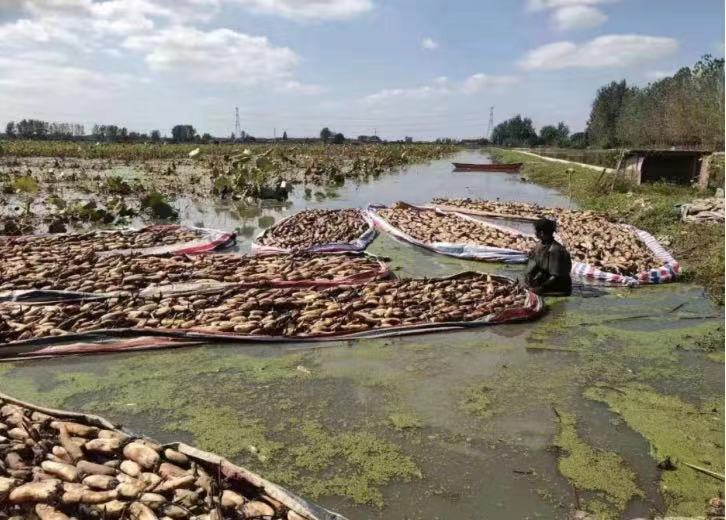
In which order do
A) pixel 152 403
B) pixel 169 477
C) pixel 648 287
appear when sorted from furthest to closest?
1. pixel 648 287
2. pixel 152 403
3. pixel 169 477

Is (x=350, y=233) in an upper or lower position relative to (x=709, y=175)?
lower

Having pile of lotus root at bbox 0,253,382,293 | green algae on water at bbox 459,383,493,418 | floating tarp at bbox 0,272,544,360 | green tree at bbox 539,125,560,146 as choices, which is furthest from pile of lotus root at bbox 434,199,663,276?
green tree at bbox 539,125,560,146

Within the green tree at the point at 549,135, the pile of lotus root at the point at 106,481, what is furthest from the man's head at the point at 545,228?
the green tree at the point at 549,135

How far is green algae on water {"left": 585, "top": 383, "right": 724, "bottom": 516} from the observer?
10.1ft

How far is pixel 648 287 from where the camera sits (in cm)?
720

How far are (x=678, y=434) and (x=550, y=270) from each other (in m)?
3.12

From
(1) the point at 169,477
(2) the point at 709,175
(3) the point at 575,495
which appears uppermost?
(2) the point at 709,175

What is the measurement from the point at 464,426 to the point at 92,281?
4.55m

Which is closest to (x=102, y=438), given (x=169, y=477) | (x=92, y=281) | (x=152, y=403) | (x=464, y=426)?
(x=169, y=477)

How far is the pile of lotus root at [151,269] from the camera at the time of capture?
6.40 meters

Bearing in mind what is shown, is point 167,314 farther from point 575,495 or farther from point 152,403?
point 575,495

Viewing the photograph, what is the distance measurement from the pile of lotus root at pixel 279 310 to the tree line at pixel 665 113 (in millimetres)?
21159

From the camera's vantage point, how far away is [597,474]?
10.7 ft

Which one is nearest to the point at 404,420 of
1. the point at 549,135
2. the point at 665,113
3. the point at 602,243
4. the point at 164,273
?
the point at 164,273
